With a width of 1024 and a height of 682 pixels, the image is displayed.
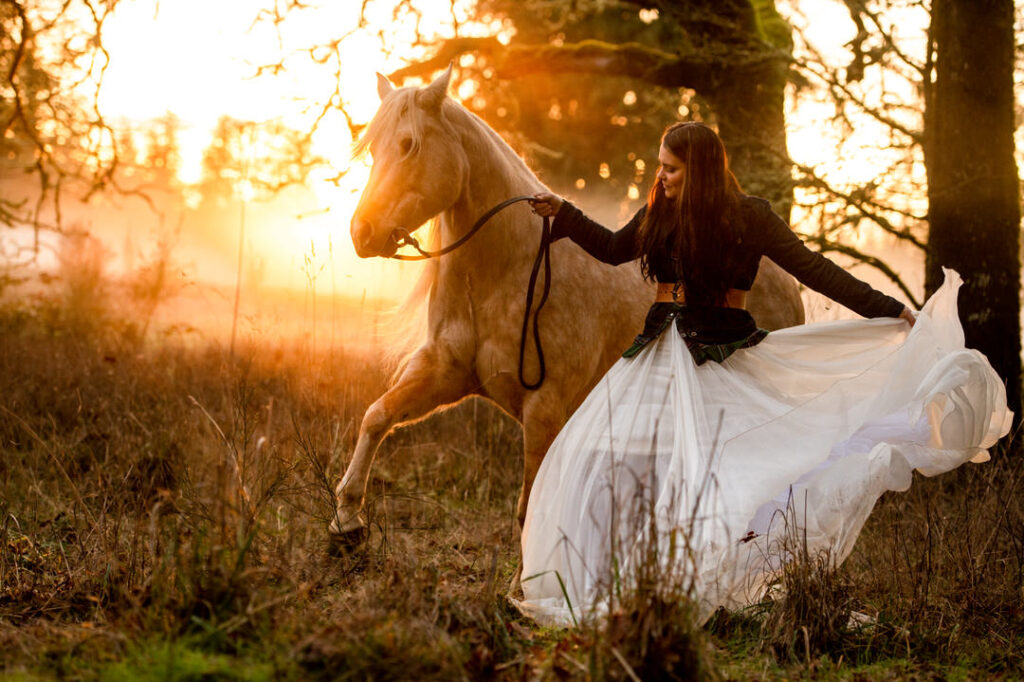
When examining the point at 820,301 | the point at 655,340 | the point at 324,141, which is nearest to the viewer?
the point at 655,340

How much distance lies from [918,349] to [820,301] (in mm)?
→ 1742

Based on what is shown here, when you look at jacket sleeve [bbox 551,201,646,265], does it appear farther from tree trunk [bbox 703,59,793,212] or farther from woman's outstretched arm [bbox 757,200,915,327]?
tree trunk [bbox 703,59,793,212]

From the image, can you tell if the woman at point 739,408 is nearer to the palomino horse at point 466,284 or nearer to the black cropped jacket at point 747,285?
the black cropped jacket at point 747,285

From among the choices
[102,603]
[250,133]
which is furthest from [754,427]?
[250,133]

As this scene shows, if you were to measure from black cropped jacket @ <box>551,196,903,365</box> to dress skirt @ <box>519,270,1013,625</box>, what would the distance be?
61mm

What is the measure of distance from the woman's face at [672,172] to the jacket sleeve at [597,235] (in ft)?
0.91

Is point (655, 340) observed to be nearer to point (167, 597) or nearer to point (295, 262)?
point (167, 597)

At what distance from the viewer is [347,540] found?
3824 millimetres

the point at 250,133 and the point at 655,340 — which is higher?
the point at 250,133

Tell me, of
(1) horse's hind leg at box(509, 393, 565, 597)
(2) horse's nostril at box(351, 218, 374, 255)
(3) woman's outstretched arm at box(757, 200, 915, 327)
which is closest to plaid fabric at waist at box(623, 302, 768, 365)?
(3) woman's outstretched arm at box(757, 200, 915, 327)

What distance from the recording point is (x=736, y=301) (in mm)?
3748

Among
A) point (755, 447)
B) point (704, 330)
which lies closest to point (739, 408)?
point (755, 447)

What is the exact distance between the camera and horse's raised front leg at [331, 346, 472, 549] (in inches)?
154

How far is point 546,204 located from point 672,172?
659 mm
